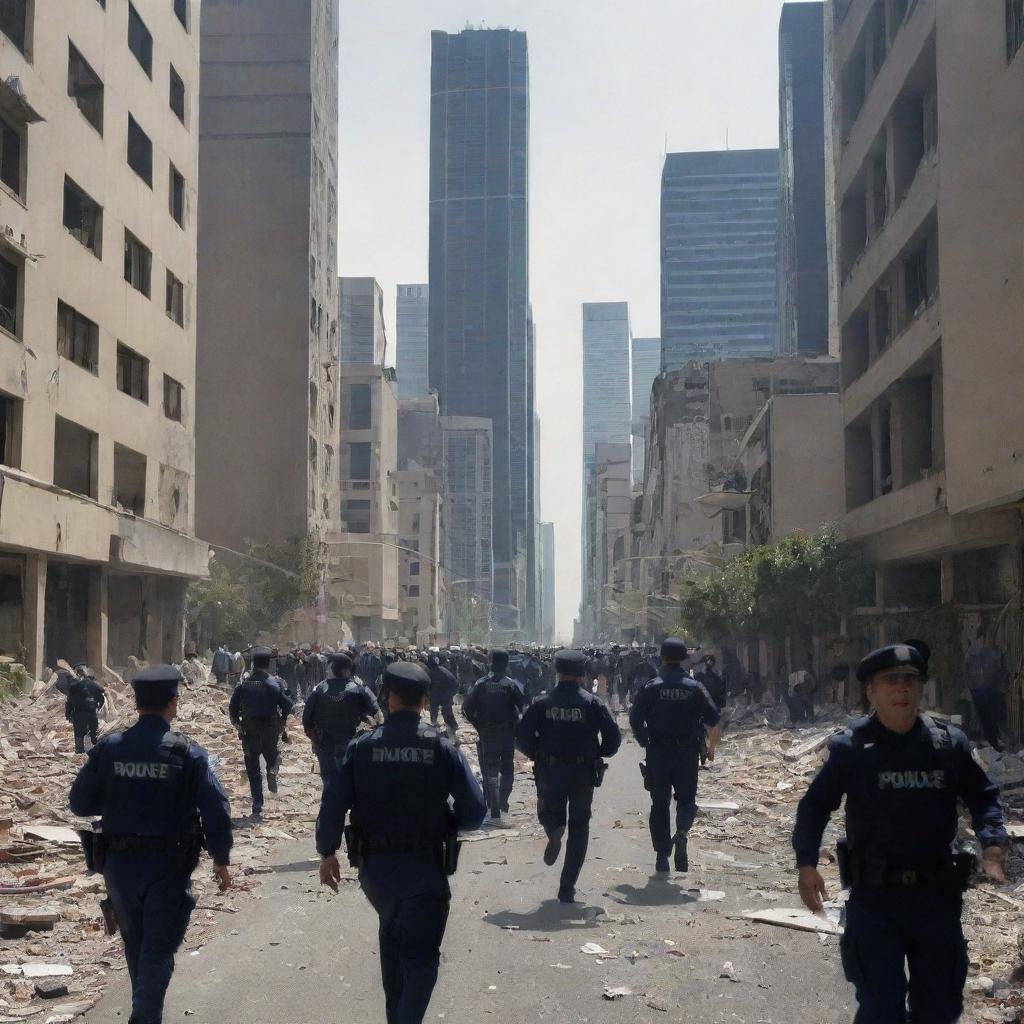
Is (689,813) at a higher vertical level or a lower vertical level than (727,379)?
lower

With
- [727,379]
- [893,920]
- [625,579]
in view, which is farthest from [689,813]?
[625,579]

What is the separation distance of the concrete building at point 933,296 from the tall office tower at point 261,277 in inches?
1650

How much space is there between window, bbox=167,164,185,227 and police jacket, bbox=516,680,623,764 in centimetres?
3403

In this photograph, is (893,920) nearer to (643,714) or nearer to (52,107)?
(643,714)

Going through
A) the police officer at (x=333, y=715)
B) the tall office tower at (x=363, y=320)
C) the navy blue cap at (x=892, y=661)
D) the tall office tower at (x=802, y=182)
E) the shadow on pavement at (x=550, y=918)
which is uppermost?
the tall office tower at (x=802, y=182)

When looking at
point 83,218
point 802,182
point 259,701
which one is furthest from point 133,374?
point 802,182

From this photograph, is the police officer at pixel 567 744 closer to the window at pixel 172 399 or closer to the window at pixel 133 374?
the window at pixel 133 374

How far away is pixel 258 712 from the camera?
45.2 feet

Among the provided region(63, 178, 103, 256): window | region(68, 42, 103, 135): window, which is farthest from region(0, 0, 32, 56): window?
region(63, 178, 103, 256): window

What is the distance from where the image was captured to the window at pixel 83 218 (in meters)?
31.8

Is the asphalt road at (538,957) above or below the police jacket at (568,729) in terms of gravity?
below

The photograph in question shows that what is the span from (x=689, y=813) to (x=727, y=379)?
68.6 metres

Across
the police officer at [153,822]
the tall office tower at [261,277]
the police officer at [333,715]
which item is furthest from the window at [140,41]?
the tall office tower at [261,277]

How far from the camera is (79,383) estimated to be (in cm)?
3127
